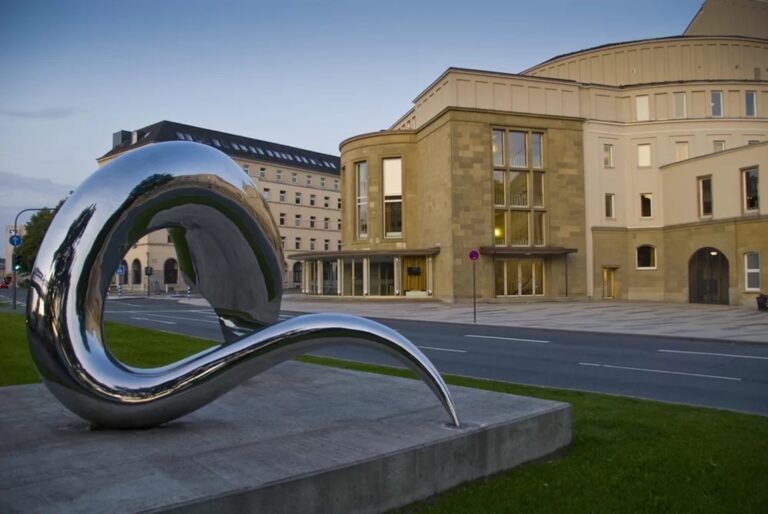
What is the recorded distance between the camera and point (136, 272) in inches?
2911

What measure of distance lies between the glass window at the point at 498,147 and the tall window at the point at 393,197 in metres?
8.51

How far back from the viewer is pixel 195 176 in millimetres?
5203

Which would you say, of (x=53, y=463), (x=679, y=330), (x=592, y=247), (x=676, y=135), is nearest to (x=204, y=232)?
(x=53, y=463)

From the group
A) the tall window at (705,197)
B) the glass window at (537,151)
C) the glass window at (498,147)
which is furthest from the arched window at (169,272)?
the tall window at (705,197)

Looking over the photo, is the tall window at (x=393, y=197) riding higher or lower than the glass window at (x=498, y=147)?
lower

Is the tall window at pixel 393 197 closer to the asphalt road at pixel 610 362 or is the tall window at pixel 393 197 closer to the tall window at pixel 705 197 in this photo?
the tall window at pixel 705 197

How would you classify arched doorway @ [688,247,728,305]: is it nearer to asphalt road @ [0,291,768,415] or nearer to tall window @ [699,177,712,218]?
tall window @ [699,177,712,218]

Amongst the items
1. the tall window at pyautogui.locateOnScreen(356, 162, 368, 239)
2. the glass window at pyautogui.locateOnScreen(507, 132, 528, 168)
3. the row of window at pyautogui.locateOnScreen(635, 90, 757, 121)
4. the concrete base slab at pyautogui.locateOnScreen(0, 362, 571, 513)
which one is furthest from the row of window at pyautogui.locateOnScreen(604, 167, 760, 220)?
the concrete base slab at pyautogui.locateOnScreen(0, 362, 571, 513)

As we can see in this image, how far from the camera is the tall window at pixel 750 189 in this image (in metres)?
37.3

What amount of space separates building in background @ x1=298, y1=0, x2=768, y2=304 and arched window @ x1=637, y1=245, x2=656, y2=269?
0.10m

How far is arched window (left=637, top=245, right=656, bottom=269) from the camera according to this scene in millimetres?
45125

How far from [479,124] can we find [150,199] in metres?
38.7

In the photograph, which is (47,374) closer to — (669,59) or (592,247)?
(592,247)

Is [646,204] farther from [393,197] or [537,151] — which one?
[393,197]
